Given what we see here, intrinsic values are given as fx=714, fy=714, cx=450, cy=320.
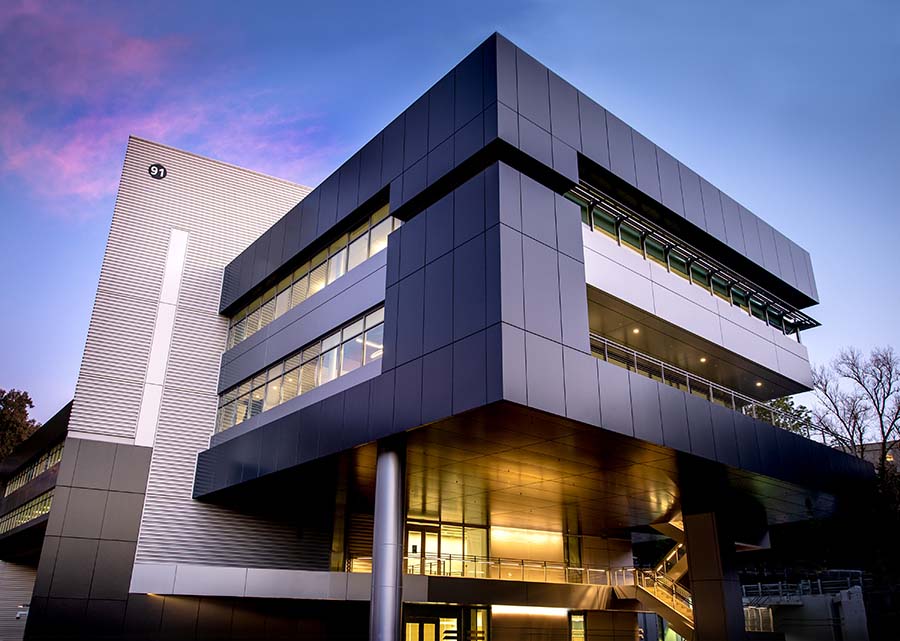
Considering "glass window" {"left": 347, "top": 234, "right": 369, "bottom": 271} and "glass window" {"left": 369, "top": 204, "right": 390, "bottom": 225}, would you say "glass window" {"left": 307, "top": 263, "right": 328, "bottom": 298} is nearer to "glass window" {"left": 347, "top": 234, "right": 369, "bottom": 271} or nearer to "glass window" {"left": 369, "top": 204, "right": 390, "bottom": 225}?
"glass window" {"left": 347, "top": 234, "right": 369, "bottom": 271}

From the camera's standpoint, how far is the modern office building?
17000mm

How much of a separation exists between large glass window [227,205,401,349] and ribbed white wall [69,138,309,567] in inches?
71.0

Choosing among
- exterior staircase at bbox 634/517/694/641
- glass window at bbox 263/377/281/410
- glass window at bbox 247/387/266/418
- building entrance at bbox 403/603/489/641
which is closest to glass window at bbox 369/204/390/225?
glass window at bbox 263/377/281/410

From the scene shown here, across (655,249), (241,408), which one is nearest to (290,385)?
(241,408)

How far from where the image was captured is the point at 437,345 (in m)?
16.5

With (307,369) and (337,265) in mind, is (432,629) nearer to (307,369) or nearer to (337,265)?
(307,369)

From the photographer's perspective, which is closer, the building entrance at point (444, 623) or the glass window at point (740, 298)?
the glass window at point (740, 298)

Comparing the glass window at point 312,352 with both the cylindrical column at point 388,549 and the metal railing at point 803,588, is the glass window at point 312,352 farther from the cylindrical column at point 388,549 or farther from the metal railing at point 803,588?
the metal railing at point 803,588

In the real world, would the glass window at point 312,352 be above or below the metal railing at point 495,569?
above

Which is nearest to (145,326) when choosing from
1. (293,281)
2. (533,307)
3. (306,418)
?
(293,281)

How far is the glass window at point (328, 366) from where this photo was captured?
70.9 ft

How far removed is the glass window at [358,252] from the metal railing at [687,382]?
24.3 ft

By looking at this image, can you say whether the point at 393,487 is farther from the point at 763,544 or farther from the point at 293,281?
the point at 763,544

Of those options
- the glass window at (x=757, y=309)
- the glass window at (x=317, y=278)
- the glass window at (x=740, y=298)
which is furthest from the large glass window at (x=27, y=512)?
the glass window at (x=757, y=309)
